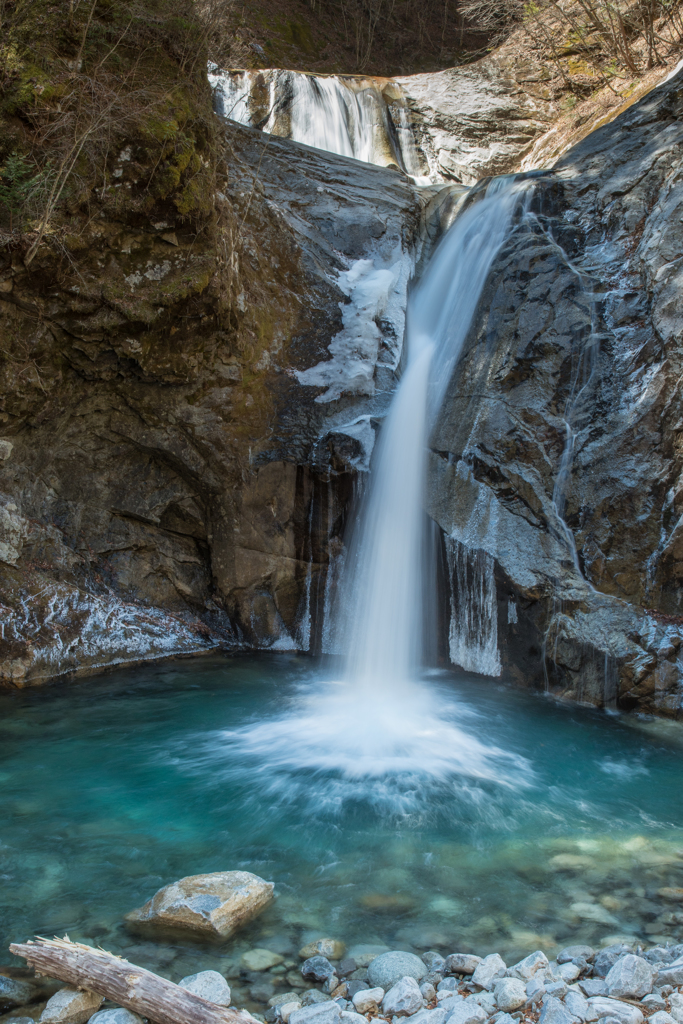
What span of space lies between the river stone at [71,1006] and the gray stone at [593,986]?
1986mm

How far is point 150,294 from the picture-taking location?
23.7 feet

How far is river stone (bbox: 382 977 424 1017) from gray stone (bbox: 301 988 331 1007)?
25cm

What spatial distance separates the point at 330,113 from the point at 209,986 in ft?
49.5

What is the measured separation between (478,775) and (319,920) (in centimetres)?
218

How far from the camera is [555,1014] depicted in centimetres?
254

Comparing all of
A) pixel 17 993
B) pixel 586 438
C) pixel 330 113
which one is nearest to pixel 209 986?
pixel 17 993

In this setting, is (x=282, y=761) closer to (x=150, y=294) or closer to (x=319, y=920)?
(x=319, y=920)

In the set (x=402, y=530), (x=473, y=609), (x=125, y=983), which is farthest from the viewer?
(x=402, y=530)

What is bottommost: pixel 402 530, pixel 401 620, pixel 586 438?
pixel 401 620

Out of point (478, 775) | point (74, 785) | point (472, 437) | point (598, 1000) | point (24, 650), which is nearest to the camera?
point (598, 1000)

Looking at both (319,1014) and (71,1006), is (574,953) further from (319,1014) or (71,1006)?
(71,1006)

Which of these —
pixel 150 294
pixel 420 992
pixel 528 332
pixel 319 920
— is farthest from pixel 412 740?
pixel 150 294

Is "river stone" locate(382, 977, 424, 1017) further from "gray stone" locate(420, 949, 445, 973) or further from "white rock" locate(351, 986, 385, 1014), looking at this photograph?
"gray stone" locate(420, 949, 445, 973)

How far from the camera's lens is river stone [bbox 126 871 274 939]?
330 centimetres
